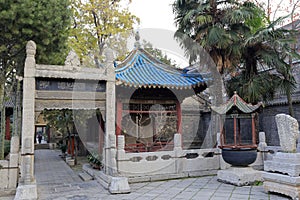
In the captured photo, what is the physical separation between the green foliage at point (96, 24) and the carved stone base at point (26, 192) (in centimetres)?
852

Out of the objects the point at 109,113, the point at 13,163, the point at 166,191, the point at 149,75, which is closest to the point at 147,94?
the point at 149,75

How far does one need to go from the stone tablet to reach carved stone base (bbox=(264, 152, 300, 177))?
16 centimetres

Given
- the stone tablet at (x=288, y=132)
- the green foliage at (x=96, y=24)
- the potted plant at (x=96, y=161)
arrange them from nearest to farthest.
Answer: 1. the stone tablet at (x=288, y=132)
2. the potted plant at (x=96, y=161)
3. the green foliage at (x=96, y=24)

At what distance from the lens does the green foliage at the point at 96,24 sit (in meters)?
13.1

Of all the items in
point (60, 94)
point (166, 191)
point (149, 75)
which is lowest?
point (166, 191)

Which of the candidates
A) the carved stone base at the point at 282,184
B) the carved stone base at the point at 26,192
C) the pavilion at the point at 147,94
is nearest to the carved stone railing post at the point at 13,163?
the carved stone base at the point at 26,192

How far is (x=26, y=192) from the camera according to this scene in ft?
17.1

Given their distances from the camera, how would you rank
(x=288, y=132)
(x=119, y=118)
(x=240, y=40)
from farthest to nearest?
(x=240, y=40) < (x=119, y=118) < (x=288, y=132)

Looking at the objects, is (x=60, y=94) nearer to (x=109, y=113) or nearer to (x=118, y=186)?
(x=109, y=113)

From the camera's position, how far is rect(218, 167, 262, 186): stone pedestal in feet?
20.2

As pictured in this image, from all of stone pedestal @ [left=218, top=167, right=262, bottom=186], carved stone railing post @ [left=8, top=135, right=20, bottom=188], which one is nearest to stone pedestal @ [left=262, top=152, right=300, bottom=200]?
stone pedestal @ [left=218, top=167, right=262, bottom=186]

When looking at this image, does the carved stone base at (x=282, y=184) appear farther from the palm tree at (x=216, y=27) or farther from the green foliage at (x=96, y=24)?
the green foliage at (x=96, y=24)

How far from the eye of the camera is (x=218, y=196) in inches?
209

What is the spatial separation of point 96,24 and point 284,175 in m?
11.6
